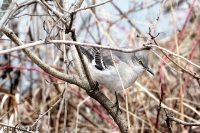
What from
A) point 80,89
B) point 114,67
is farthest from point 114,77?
point 80,89

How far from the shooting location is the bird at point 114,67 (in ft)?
8.23

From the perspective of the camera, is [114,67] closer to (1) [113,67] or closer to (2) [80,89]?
(1) [113,67]

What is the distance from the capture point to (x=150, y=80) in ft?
11.9

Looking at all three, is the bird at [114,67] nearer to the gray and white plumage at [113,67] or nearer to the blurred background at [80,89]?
the gray and white plumage at [113,67]

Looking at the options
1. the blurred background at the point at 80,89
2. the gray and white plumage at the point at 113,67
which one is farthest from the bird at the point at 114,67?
the blurred background at the point at 80,89

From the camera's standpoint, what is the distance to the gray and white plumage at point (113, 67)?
2.51 m

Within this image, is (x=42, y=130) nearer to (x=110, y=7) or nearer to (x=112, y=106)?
(x=112, y=106)

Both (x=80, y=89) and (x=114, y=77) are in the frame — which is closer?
(x=114, y=77)

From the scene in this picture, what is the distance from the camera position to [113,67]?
259 cm

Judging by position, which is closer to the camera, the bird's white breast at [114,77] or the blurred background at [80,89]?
the bird's white breast at [114,77]

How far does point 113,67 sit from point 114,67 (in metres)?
A: 0.02

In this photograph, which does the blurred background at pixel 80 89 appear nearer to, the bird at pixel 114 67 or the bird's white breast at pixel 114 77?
the bird at pixel 114 67

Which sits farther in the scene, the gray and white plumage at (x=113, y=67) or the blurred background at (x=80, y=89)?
the blurred background at (x=80, y=89)

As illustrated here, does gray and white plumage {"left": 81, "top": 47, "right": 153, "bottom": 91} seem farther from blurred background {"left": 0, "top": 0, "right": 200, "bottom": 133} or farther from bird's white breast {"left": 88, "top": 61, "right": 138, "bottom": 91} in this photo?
blurred background {"left": 0, "top": 0, "right": 200, "bottom": 133}
